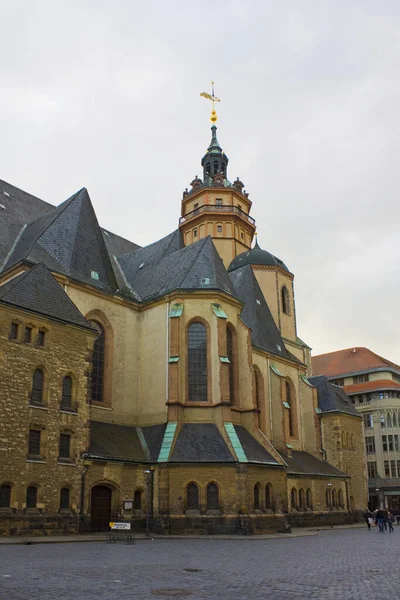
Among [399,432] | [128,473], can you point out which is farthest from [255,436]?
[399,432]

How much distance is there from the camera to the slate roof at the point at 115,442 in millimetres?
28633

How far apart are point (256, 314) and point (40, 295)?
2174 cm

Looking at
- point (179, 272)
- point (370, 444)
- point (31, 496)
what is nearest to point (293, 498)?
point (179, 272)

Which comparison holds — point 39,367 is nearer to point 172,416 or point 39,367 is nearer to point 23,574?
point 172,416

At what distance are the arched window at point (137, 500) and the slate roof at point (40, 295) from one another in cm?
888

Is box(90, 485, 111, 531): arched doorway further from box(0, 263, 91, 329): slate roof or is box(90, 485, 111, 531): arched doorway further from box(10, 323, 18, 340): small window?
box(10, 323, 18, 340): small window

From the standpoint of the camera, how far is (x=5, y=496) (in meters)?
22.9

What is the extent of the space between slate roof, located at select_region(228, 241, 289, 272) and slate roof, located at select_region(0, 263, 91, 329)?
24745 millimetres

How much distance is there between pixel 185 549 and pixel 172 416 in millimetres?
12201

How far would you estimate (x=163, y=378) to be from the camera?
3384 cm

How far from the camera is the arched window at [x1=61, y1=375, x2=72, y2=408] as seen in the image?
26.6m

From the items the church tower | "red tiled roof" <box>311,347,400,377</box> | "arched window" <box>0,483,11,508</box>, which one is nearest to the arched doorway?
"arched window" <box>0,483,11,508</box>

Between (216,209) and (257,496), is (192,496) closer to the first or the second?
(257,496)

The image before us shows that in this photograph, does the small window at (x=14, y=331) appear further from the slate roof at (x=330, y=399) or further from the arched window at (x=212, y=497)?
the slate roof at (x=330, y=399)
